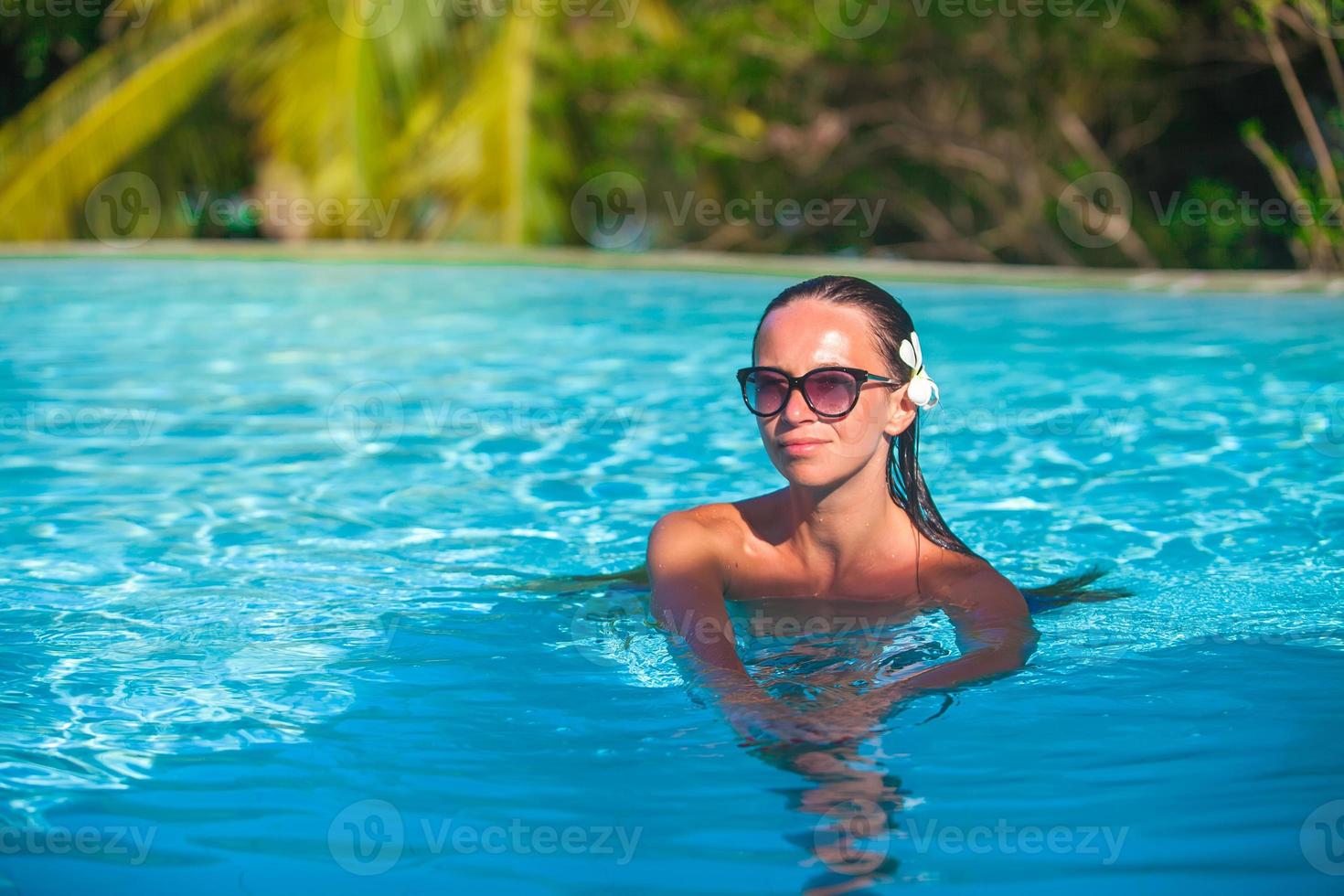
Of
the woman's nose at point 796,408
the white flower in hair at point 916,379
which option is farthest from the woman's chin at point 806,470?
the white flower in hair at point 916,379

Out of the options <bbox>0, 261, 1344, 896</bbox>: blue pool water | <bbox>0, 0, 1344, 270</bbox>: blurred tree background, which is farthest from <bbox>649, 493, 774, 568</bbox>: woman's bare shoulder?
<bbox>0, 0, 1344, 270</bbox>: blurred tree background

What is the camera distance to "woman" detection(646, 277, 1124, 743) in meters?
3.17

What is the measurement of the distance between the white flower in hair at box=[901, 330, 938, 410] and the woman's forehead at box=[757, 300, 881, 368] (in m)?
0.07

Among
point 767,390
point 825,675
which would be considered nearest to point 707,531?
point 825,675

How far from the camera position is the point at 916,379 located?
129 inches

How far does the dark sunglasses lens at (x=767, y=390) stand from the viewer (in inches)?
126

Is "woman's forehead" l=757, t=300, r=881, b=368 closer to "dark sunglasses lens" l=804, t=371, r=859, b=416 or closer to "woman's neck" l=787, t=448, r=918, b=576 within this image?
"dark sunglasses lens" l=804, t=371, r=859, b=416

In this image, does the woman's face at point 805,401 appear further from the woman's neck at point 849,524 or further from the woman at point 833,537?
the woman's neck at point 849,524

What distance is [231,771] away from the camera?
10.1 feet

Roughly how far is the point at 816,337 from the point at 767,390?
0.15 m

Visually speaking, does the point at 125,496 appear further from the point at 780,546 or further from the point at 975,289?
the point at 975,289

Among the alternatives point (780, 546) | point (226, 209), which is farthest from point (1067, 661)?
point (226, 209)

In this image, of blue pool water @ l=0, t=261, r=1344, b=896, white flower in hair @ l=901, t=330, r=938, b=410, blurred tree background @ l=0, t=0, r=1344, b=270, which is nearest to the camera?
blue pool water @ l=0, t=261, r=1344, b=896

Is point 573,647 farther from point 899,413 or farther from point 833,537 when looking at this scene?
Result: point 899,413
